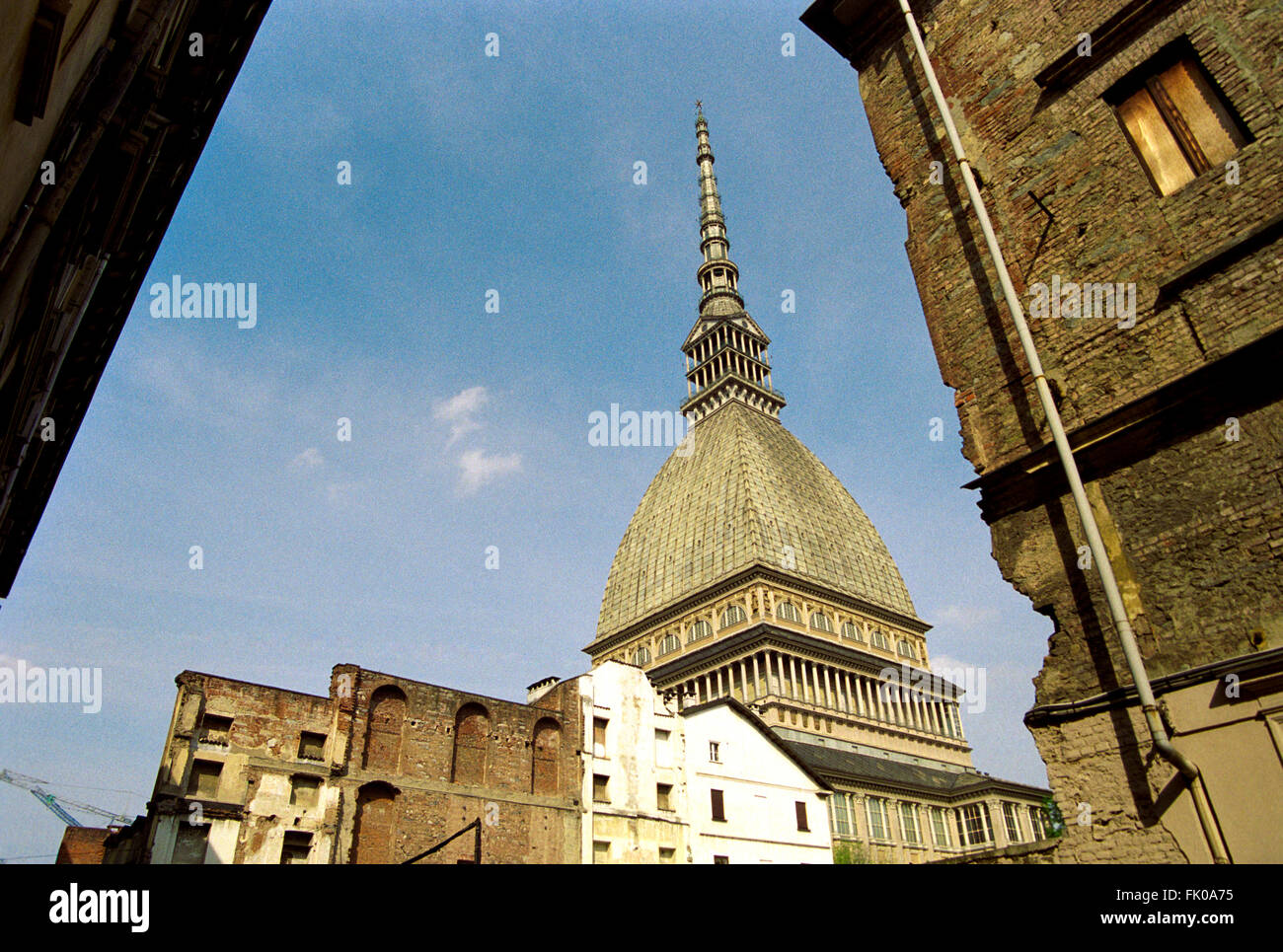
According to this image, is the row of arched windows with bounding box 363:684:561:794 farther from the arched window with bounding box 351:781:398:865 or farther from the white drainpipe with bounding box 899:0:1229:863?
the white drainpipe with bounding box 899:0:1229:863

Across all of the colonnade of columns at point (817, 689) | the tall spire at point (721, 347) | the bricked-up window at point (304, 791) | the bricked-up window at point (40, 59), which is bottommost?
the bricked-up window at point (304, 791)

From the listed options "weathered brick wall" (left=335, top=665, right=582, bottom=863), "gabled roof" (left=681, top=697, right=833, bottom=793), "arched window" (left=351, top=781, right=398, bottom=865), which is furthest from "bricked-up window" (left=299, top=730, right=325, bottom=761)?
"gabled roof" (left=681, top=697, right=833, bottom=793)

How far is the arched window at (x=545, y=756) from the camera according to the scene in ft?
93.4

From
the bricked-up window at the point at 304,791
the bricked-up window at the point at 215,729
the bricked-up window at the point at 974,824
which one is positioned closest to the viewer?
the bricked-up window at the point at 215,729

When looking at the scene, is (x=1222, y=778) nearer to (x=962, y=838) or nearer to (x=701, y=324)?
(x=962, y=838)

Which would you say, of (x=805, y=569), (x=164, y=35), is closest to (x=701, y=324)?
(x=805, y=569)

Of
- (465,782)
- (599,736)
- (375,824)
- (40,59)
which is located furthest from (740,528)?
(40,59)

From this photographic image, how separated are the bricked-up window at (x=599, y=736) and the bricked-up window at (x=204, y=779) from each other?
1322cm

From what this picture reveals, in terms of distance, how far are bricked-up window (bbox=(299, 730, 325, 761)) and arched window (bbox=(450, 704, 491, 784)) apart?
179 inches

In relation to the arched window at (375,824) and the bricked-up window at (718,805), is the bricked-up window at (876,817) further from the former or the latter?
the arched window at (375,824)

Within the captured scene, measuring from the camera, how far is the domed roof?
71062mm

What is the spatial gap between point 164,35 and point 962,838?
5918cm

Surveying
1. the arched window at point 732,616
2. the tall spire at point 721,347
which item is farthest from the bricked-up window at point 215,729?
the tall spire at point 721,347
